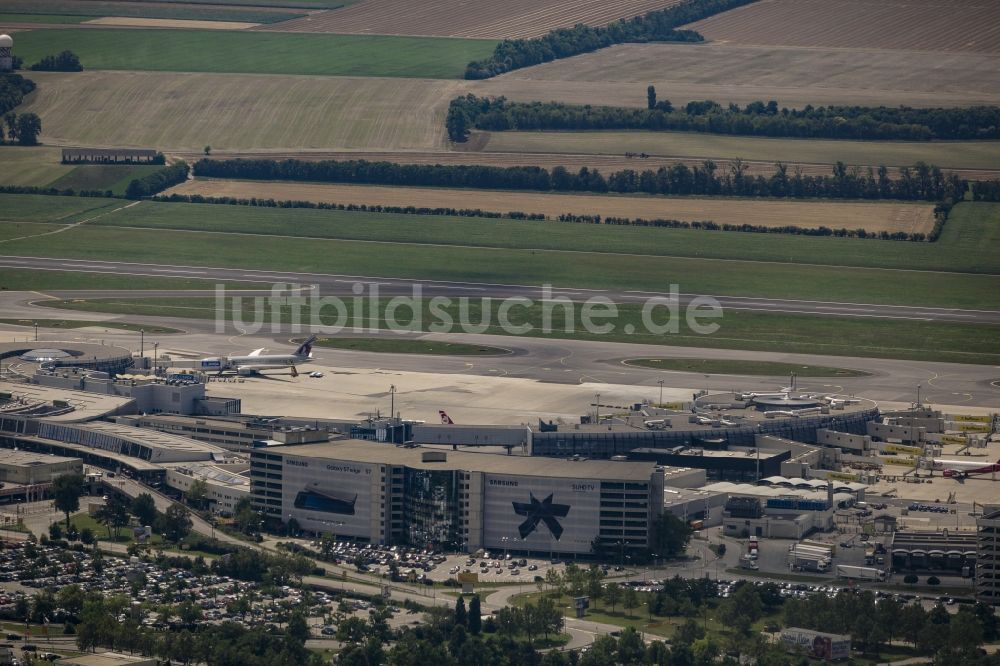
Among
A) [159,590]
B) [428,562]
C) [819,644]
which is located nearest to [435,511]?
[428,562]

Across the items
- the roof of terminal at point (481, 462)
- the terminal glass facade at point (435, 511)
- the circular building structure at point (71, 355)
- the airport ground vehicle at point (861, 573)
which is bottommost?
the airport ground vehicle at point (861, 573)

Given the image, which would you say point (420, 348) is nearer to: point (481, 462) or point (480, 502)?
point (481, 462)

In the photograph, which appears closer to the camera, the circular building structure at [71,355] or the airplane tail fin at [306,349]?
the circular building structure at [71,355]

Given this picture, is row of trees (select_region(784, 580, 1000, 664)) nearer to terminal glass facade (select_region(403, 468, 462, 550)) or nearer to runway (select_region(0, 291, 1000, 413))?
terminal glass facade (select_region(403, 468, 462, 550))

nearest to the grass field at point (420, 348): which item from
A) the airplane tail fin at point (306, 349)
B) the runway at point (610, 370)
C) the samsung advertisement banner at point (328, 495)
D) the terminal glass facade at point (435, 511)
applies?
the runway at point (610, 370)

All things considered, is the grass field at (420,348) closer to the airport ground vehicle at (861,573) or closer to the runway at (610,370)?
the runway at (610,370)

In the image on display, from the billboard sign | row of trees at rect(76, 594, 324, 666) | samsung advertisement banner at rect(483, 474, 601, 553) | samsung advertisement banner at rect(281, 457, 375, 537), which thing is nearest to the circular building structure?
samsung advertisement banner at rect(281, 457, 375, 537)
